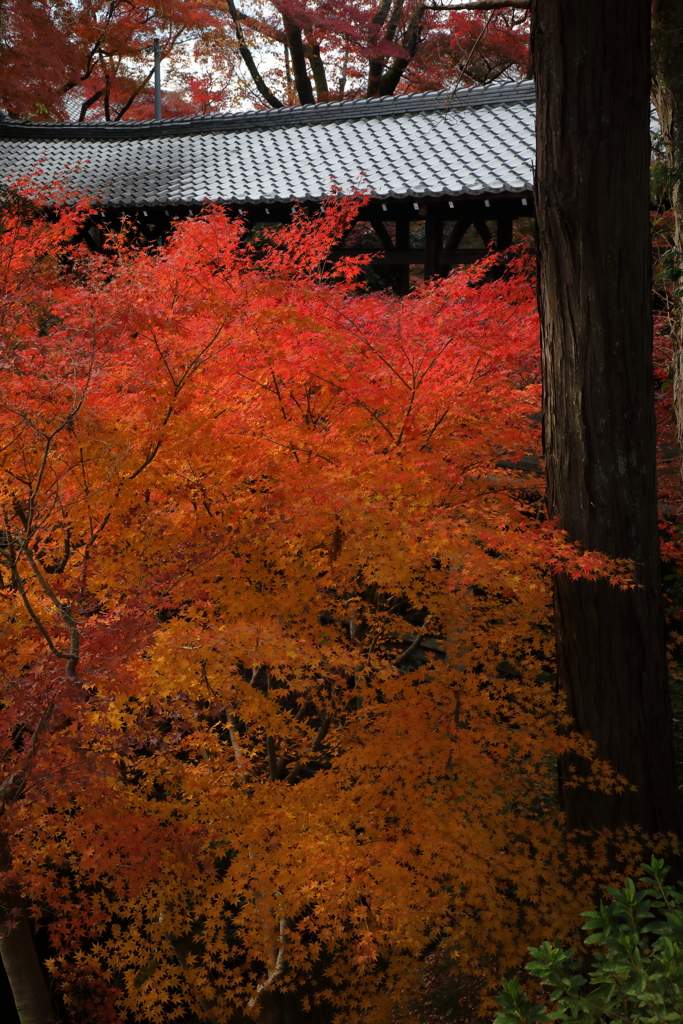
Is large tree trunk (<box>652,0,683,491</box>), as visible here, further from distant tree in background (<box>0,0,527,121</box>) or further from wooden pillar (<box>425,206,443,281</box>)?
distant tree in background (<box>0,0,527,121</box>)

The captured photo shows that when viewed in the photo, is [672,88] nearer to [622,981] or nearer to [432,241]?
[432,241]

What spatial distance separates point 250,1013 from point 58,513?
4.32 meters

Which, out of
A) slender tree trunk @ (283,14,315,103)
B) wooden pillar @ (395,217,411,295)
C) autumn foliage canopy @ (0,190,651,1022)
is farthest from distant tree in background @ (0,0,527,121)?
autumn foliage canopy @ (0,190,651,1022)

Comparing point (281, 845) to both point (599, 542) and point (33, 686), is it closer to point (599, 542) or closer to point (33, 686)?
point (33, 686)

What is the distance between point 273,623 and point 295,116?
11.0m

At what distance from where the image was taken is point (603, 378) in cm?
555

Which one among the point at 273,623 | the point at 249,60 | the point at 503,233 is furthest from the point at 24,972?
the point at 249,60

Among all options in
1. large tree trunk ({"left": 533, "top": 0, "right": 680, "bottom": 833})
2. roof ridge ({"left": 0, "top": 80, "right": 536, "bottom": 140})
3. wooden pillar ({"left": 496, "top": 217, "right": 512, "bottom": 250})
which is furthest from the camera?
roof ridge ({"left": 0, "top": 80, "right": 536, "bottom": 140})

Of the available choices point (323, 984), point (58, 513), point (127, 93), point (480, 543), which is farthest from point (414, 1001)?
point (127, 93)

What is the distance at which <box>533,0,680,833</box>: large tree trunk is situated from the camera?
17.5 feet

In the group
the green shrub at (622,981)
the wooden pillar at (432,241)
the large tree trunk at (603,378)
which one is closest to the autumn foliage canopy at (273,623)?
the large tree trunk at (603,378)

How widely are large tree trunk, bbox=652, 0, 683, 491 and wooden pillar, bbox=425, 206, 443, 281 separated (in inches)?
133

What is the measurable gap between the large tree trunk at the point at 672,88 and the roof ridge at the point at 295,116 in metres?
5.39

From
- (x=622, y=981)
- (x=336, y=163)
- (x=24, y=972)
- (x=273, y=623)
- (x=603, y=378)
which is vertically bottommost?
(x=24, y=972)
